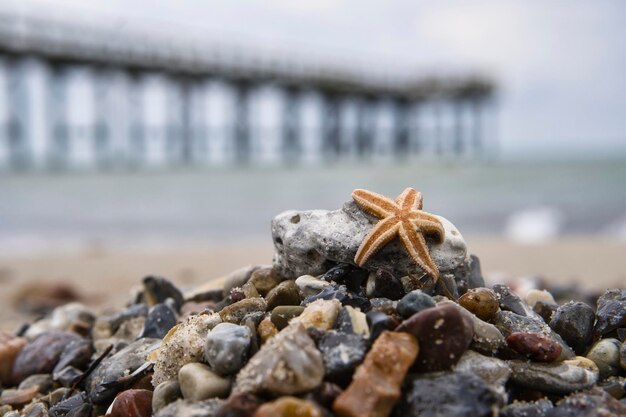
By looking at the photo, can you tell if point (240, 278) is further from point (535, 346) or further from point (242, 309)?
point (535, 346)

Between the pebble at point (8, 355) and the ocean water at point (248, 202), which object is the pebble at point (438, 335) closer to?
the pebble at point (8, 355)

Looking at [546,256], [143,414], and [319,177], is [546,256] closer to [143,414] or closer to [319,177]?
[143,414]

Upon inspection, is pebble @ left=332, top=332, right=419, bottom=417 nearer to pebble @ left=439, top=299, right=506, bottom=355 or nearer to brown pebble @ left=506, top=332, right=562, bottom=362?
pebble @ left=439, top=299, right=506, bottom=355

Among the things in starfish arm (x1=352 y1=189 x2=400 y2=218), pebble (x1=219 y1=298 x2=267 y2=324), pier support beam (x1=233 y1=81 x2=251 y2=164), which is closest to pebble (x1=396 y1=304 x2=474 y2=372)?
starfish arm (x1=352 y1=189 x2=400 y2=218)

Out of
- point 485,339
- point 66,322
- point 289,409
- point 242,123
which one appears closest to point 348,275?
point 485,339

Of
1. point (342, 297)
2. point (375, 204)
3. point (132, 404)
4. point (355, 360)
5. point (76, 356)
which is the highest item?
point (375, 204)

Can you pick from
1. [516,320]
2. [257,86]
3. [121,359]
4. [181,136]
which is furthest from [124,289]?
[257,86]

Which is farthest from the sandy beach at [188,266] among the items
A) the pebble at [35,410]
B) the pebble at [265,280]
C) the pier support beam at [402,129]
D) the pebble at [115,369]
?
the pier support beam at [402,129]
